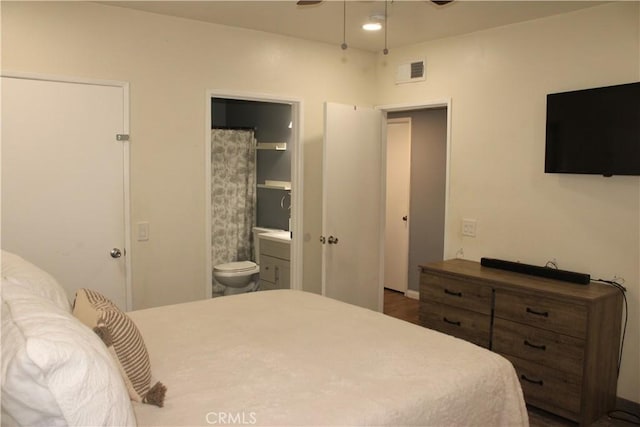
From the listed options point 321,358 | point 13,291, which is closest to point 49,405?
point 13,291

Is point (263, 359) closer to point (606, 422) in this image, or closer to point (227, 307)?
point (227, 307)

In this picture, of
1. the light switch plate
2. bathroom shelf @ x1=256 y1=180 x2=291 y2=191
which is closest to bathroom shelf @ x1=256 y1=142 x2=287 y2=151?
bathroom shelf @ x1=256 y1=180 x2=291 y2=191

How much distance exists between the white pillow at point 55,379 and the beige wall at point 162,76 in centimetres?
232

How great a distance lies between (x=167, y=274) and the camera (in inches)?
146

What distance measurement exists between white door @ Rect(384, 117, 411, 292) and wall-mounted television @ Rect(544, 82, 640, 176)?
8.06 feet

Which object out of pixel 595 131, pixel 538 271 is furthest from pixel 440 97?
pixel 538 271

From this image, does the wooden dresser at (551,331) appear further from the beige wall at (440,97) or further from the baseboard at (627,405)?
the beige wall at (440,97)

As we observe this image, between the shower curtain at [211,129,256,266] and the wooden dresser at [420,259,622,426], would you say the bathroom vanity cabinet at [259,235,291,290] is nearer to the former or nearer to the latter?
the shower curtain at [211,129,256,266]

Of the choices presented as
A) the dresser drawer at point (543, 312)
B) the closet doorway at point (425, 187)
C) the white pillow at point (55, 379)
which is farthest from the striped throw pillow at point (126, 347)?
the closet doorway at point (425, 187)

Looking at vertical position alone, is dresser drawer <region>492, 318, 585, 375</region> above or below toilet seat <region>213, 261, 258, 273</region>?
below

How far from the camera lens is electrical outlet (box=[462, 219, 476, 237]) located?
4.05 meters

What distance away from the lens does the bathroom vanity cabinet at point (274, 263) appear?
486 centimetres

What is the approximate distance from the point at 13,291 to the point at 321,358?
3.61 ft

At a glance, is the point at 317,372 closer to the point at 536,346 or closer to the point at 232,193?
the point at 536,346
